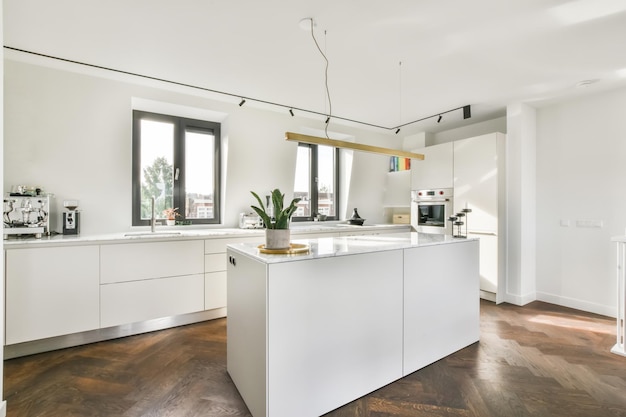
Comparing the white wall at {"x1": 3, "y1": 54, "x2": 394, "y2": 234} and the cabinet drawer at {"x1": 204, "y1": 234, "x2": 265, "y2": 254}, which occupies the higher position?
the white wall at {"x1": 3, "y1": 54, "x2": 394, "y2": 234}

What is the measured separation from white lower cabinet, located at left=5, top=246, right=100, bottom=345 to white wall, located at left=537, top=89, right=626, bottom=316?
5214 millimetres

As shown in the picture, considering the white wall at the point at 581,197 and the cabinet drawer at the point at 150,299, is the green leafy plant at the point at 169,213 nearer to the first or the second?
the cabinet drawer at the point at 150,299

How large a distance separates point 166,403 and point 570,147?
16.3 ft

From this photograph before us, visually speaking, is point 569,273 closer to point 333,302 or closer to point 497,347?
point 497,347

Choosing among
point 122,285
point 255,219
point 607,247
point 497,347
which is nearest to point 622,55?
point 607,247

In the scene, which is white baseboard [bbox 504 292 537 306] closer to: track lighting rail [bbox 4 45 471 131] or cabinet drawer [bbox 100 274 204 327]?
track lighting rail [bbox 4 45 471 131]

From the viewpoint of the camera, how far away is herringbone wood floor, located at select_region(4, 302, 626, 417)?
1844 mm

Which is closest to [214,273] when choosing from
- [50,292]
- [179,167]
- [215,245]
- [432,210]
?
[215,245]

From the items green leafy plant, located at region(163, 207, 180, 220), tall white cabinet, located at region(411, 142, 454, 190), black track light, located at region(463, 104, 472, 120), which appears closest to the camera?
green leafy plant, located at region(163, 207, 180, 220)

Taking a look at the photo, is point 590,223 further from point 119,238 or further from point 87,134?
point 87,134

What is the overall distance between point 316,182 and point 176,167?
2138 mm

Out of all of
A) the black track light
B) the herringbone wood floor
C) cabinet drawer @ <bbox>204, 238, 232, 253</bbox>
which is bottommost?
the herringbone wood floor

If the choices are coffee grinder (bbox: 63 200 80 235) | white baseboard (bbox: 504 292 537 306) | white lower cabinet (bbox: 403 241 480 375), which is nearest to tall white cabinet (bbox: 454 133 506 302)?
white baseboard (bbox: 504 292 537 306)

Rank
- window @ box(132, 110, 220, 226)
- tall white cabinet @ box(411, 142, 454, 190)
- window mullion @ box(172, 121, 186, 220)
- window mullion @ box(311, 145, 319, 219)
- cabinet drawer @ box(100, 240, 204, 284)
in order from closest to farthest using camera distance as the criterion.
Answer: cabinet drawer @ box(100, 240, 204, 284), window @ box(132, 110, 220, 226), window mullion @ box(172, 121, 186, 220), tall white cabinet @ box(411, 142, 454, 190), window mullion @ box(311, 145, 319, 219)
